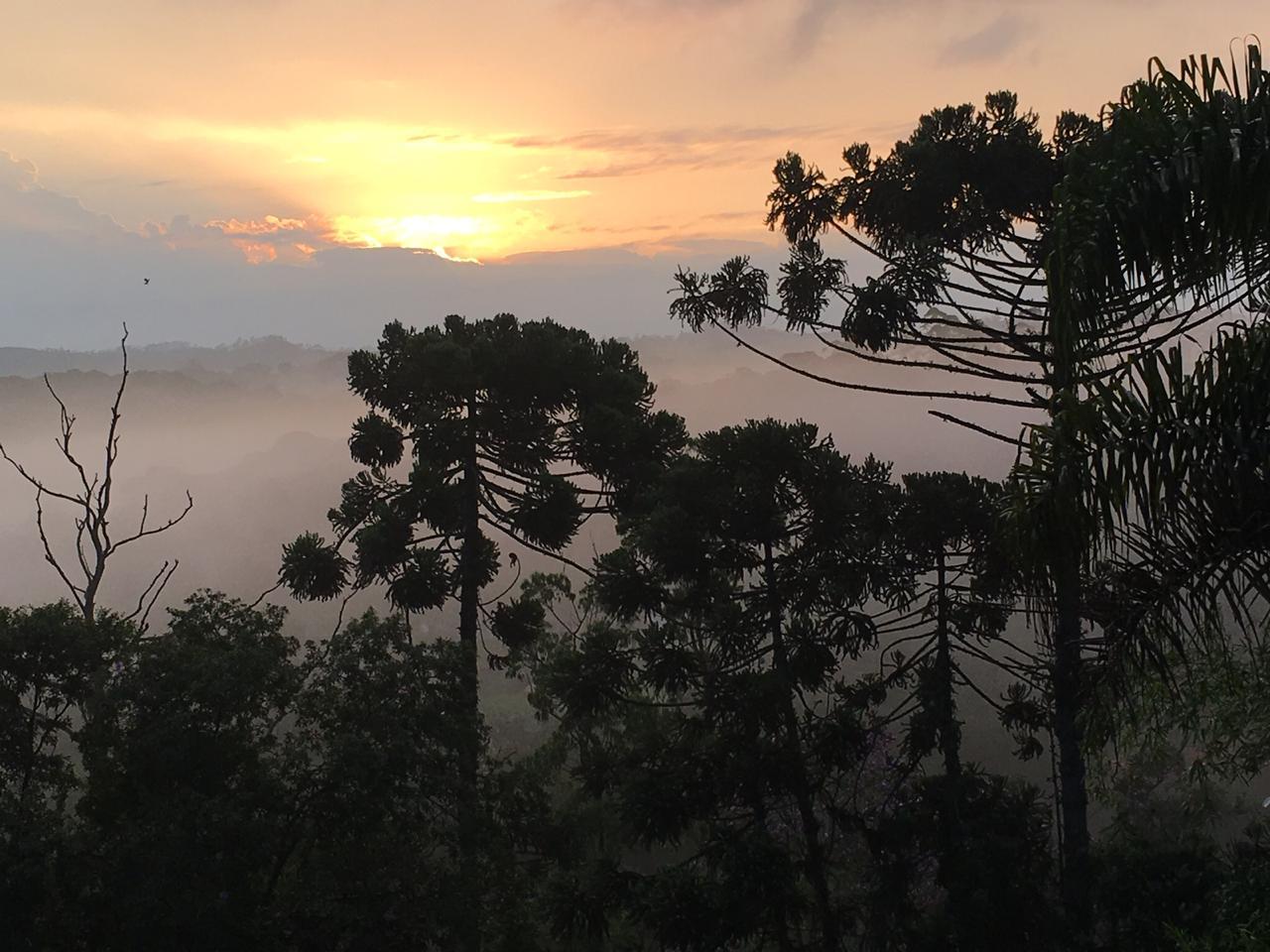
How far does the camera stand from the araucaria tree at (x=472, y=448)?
19.0 metres

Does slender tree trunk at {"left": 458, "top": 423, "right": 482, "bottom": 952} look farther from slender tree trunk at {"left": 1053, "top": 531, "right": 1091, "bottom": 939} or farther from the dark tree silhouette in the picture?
slender tree trunk at {"left": 1053, "top": 531, "right": 1091, "bottom": 939}

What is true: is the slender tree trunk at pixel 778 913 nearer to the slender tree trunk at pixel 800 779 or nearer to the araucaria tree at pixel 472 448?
the slender tree trunk at pixel 800 779

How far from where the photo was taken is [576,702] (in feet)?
52.1

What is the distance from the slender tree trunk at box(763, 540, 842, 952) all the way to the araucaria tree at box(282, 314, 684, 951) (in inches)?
185

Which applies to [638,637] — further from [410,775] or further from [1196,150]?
[1196,150]

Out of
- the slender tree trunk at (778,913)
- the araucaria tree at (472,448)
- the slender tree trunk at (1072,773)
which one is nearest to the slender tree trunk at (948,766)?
the slender tree trunk at (1072,773)

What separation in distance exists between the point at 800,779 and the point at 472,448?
886cm

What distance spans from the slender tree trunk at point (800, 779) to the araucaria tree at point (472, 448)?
471 centimetres

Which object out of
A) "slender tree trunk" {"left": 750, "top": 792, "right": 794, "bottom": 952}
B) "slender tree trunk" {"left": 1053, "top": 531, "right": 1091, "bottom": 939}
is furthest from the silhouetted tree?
"slender tree trunk" {"left": 1053, "top": 531, "right": 1091, "bottom": 939}

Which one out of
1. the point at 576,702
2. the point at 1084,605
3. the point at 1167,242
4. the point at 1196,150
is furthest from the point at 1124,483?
the point at 576,702

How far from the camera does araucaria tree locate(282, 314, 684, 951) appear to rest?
19.0m

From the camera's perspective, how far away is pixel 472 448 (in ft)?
66.7

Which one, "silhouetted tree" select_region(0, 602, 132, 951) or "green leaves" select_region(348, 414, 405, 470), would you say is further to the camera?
"green leaves" select_region(348, 414, 405, 470)

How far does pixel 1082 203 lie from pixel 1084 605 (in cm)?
485
